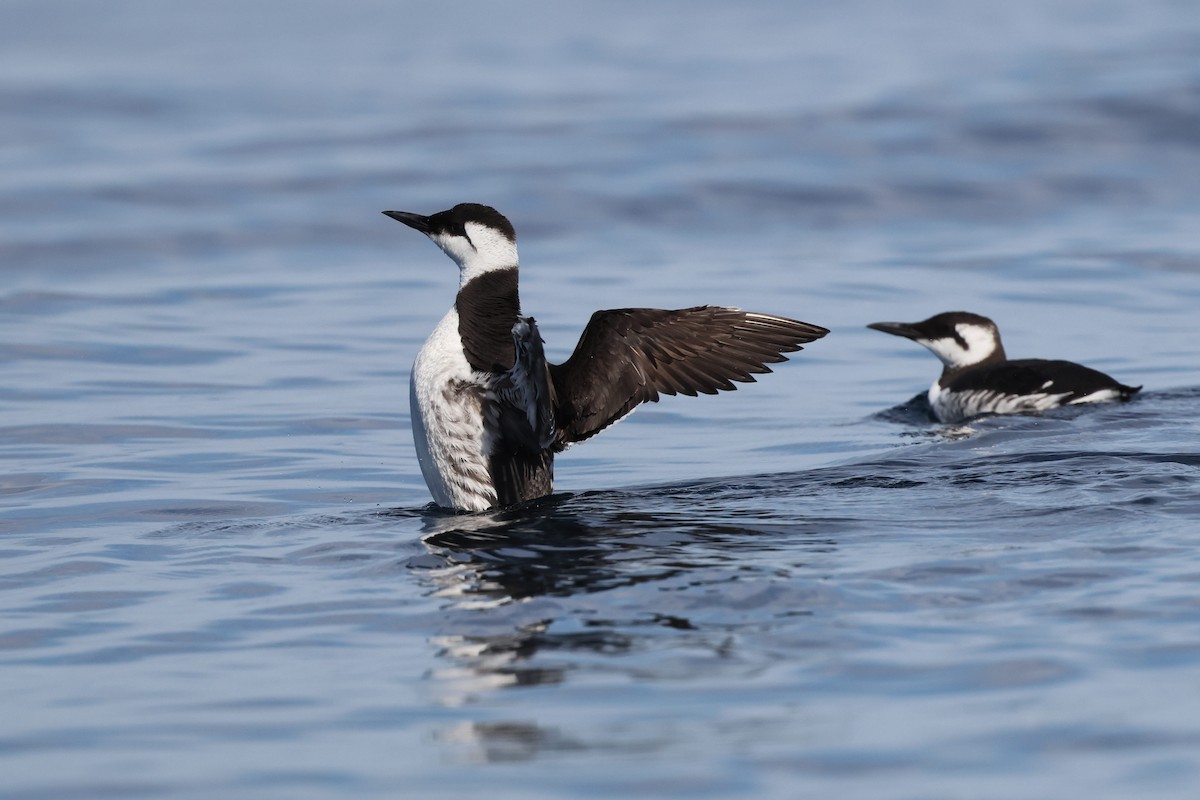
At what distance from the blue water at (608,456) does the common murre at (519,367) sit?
0.31 m

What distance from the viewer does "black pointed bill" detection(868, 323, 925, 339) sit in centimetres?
1131

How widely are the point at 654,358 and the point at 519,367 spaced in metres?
0.56

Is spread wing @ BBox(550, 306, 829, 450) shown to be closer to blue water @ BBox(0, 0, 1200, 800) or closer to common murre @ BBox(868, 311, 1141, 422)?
blue water @ BBox(0, 0, 1200, 800)

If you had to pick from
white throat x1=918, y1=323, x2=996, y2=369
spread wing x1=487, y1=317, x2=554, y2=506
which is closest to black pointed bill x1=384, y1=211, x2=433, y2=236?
spread wing x1=487, y1=317, x2=554, y2=506

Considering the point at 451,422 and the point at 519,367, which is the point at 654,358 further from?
the point at 451,422

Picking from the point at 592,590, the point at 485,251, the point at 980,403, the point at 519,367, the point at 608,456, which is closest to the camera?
the point at 592,590

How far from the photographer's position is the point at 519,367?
22.4 feet

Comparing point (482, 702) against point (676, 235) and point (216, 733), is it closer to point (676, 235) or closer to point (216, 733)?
point (216, 733)

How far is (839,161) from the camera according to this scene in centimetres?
1873

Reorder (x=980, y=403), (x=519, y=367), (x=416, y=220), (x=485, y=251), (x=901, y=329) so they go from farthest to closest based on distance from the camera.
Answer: (x=901, y=329) → (x=980, y=403) → (x=416, y=220) → (x=485, y=251) → (x=519, y=367)

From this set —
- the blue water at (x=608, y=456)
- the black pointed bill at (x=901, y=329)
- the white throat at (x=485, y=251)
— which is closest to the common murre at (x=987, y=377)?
the black pointed bill at (x=901, y=329)

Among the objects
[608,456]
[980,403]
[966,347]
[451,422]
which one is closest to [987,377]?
[980,403]

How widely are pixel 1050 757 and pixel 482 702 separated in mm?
1451

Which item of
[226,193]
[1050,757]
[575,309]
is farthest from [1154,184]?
[1050,757]
